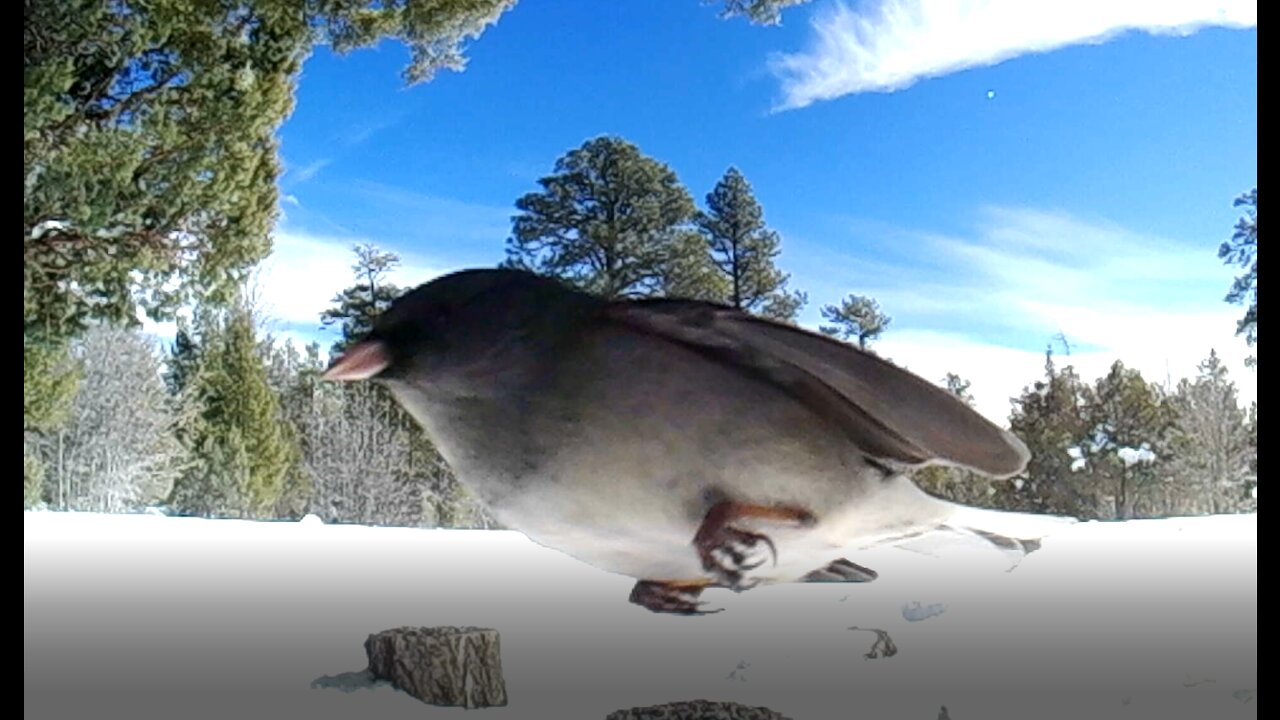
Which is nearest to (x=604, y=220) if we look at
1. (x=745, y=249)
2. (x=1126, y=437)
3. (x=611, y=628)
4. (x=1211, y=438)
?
(x=745, y=249)

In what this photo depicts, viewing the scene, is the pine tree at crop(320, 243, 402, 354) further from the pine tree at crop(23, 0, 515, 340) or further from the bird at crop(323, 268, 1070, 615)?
the pine tree at crop(23, 0, 515, 340)

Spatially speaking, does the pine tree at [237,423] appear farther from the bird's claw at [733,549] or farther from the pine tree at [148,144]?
the bird's claw at [733,549]

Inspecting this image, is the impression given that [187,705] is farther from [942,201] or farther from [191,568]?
[942,201]

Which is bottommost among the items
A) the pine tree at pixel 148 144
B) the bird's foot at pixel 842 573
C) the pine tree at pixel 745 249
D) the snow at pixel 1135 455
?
the bird's foot at pixel 842 573

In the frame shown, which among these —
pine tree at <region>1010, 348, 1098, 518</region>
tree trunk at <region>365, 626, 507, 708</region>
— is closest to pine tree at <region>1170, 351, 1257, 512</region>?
pine tree at <region>1010, 348, 1098, 518</region>

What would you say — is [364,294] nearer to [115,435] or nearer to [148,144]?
[115,435]

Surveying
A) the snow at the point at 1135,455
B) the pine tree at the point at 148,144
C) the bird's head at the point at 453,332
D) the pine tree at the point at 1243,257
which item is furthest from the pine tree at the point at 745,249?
the pine tree at the point at 148,144
